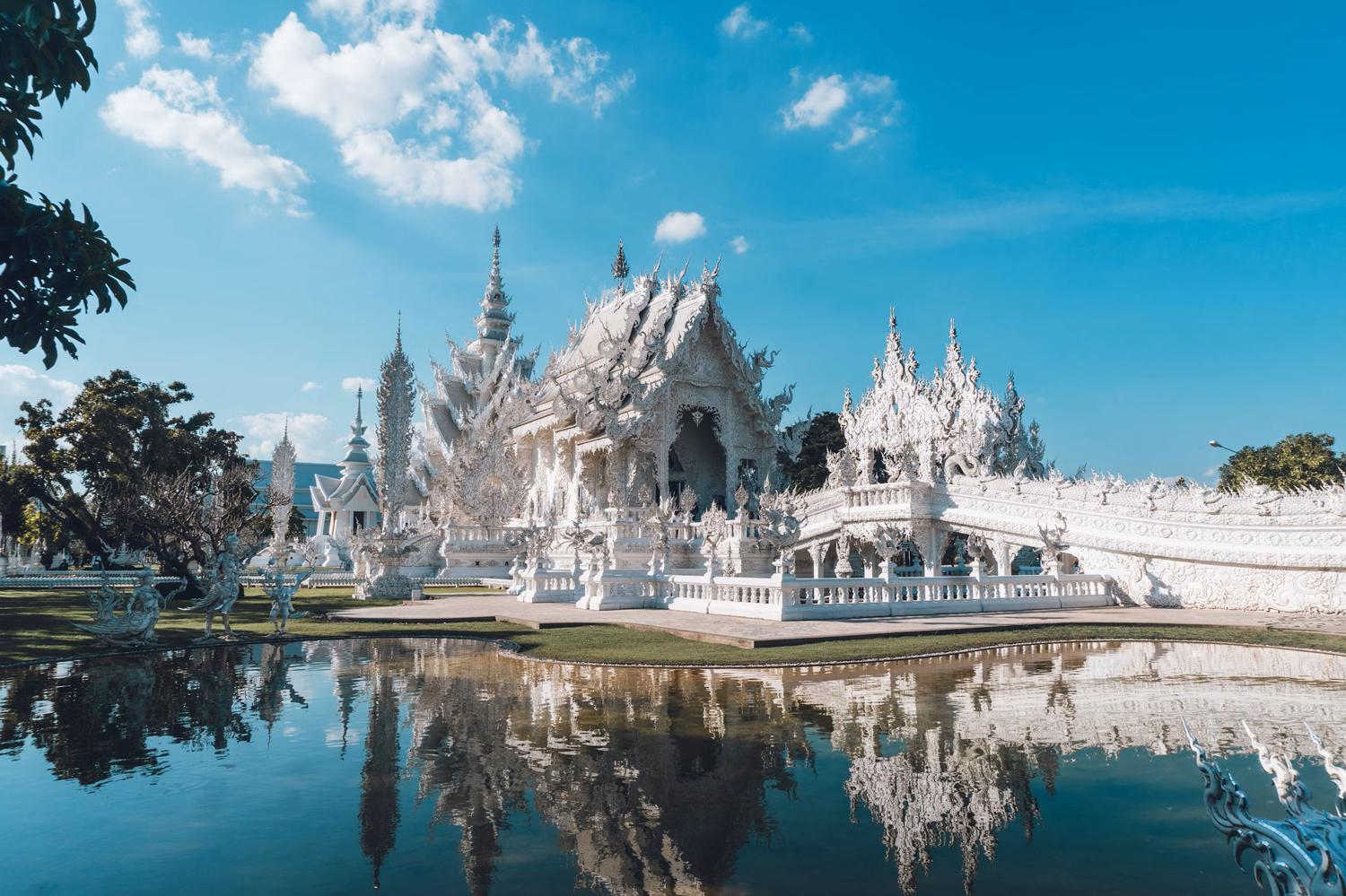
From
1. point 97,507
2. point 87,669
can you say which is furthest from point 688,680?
point 97,507

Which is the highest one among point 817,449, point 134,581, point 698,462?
point 817,449

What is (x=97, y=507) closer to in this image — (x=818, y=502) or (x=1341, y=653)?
(x=818, y=502)

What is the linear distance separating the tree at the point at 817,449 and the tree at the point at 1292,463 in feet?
54.7

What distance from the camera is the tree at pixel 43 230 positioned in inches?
231

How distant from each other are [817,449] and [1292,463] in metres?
20.4

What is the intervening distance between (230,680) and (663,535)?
43.9ft

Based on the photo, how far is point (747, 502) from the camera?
27.6 m

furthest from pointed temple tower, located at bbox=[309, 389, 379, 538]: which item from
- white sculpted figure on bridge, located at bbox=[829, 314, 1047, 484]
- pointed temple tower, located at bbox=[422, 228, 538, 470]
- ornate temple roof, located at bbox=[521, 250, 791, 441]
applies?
white sculpted figure on bridge, located at bbox=[829, 314, 1047, 484]

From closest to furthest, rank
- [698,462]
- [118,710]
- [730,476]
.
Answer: [118,710] < [730,476] < [698,462]

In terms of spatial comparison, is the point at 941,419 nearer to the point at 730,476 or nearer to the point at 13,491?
the point at 730,476

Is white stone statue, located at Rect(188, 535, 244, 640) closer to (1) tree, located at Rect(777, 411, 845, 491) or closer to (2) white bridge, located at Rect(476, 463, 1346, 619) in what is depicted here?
(2) white bridge, located at Rect(476, 463, 1346, 619)

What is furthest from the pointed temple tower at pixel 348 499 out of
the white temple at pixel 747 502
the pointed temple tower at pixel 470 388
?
the pointed temple tower at pixel 470 388

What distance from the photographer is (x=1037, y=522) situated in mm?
20000

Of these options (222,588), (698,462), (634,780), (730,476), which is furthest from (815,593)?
(698,462)
